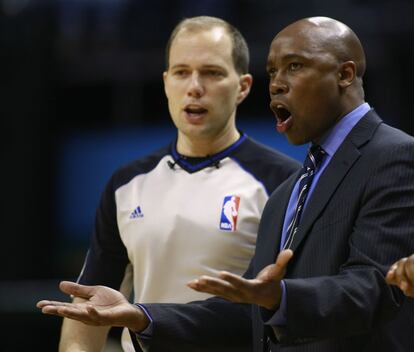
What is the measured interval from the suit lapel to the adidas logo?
1149mm

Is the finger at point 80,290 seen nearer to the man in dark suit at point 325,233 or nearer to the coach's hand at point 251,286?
the man in dark suit at point 325,233

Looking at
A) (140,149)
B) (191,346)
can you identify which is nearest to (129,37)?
(140,149)

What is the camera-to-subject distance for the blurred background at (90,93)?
27.7ft

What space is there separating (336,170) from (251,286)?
2.09 feet

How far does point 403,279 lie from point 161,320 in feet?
3.71

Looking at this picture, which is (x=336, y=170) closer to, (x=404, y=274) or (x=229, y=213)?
(x=404, y=274)

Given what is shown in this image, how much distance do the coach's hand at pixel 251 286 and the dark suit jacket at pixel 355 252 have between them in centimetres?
8

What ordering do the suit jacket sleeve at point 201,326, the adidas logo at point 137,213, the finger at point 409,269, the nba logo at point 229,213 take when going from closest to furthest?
the finger at point 409,269 < the suit jacket sleeve at point 201,326 < the nba logo at point 229,213 < the adidas logo at point 137,213

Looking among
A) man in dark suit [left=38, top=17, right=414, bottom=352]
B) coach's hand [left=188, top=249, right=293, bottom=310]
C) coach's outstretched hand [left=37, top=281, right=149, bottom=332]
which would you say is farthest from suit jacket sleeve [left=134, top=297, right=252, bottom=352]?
coach's hand [left=188, top=249, right=293, bottom=310]

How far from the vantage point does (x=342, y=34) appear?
11.1ft

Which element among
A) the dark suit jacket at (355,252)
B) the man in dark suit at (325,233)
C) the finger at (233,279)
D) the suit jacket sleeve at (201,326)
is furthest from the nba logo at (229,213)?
the finger at (233,279)

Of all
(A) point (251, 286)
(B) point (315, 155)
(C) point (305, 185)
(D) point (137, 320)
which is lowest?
(D) point (137, 320)

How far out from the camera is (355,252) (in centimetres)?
308

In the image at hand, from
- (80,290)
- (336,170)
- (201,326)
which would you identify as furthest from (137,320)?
(336,170)
